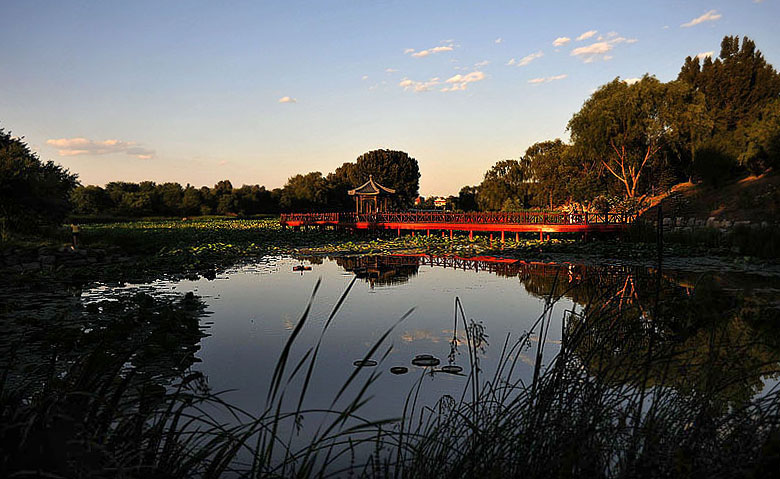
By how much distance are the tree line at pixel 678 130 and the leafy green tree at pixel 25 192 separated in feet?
93.2

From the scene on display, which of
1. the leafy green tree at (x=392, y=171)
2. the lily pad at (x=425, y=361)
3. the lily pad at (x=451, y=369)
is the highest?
the leafy green tree at (x=392, y=171)

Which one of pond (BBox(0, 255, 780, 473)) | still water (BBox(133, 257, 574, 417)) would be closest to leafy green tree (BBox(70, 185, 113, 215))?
still water (BBox(133, 257, 574, 417))

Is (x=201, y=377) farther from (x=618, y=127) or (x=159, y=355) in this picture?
(x=618, y=127)

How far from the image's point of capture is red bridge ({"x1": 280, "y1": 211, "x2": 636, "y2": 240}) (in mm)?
22031

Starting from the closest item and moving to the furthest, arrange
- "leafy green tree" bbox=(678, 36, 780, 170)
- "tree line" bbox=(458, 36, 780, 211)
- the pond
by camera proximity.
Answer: the pond, "tree line" bbox=(458, 36, 780, 211), "leafy green tree" bbox=(678, 36, 780, 170)

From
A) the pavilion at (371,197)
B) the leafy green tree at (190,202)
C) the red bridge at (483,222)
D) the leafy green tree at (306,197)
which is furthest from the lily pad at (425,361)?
the leafy green tree at (190,202)

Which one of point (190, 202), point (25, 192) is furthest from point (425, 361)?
point (190, 202)

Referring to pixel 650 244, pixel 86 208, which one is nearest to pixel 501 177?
pixel 650 244

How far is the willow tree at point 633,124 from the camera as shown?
28.1 meters

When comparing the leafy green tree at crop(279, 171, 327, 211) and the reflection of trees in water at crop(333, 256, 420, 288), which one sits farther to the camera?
the leafy green tree at crop(279, 171, 327, 211)

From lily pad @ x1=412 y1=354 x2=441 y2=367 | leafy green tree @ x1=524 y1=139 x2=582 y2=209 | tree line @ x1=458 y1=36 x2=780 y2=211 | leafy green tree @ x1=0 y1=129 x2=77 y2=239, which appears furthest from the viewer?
leafy green tree @ x1=524 y1=139 x2=582 y2=209

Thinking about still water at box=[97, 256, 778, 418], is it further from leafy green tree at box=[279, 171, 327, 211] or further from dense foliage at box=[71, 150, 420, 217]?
dense foliage at box=[71, 150, 420, 217]

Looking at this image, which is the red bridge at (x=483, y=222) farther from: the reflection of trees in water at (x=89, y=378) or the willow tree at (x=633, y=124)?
the reflection of trees in water at (x=89, y=378)

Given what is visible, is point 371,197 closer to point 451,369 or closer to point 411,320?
point 411,320
